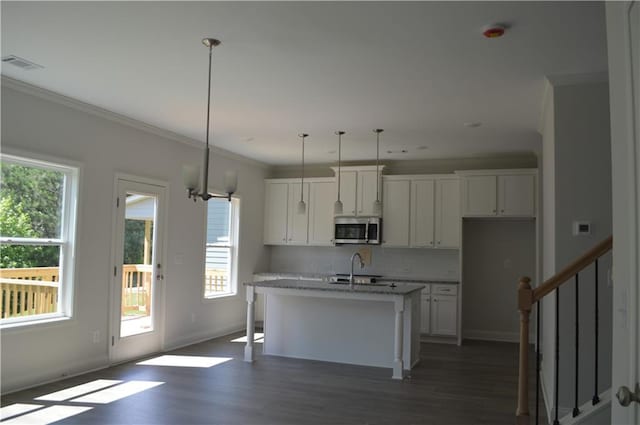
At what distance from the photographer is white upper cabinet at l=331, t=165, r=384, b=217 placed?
841 centimetres

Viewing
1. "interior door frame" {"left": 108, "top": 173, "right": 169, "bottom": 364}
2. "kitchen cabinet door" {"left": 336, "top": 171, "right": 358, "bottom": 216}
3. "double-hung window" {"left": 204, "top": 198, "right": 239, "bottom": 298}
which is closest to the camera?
"interior door frame" {"left": 108, "top": 173, "right": 169, "bottom": 364}

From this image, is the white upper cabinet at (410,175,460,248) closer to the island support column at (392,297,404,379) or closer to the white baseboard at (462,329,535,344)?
the white baseboard at (462,329,535,344)

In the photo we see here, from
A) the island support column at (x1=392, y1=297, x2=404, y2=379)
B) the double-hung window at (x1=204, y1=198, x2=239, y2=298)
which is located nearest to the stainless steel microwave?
the double-hung window at (x1=204, y1=198, x2=239, y2=298)

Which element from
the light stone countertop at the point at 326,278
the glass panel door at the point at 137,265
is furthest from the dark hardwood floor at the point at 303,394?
the light stone countertop at the point at 326,278

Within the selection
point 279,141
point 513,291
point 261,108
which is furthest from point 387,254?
point 261,108

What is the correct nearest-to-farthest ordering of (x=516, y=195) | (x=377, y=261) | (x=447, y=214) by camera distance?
(x=516, y=195), (x=447, y=214), (x=377, y=261)

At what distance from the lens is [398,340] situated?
5559 mm

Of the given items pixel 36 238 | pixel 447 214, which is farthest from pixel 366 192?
pixel 36 238

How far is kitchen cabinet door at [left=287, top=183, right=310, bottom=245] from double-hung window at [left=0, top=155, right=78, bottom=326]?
422 cm

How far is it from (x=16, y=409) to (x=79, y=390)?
61cm

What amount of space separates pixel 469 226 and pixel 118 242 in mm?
5203

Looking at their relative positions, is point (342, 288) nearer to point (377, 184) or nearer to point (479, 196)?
point (377, 184)

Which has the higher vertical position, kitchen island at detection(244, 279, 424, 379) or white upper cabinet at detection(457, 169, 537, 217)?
white upper cabinet at detection(457, 169, 537, 217)

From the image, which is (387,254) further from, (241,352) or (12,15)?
(12,15)
